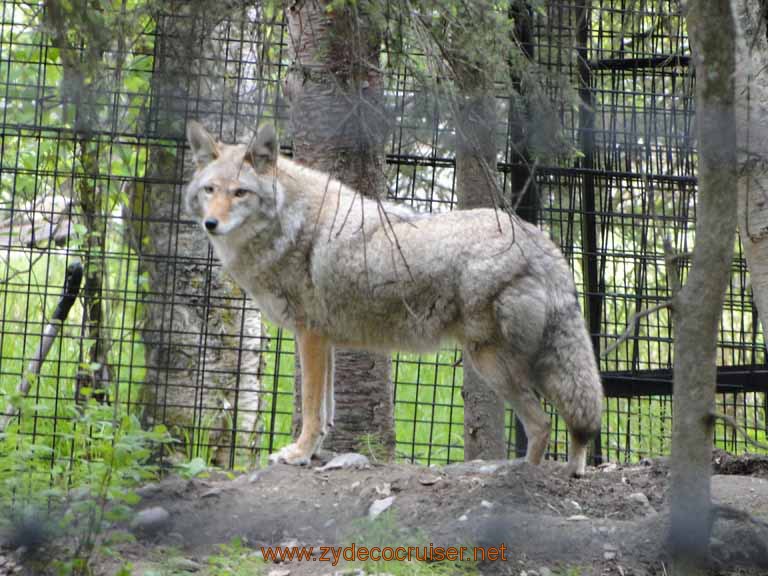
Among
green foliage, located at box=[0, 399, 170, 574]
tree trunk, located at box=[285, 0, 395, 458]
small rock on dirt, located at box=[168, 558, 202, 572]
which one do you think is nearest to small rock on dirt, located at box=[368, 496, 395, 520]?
small rock on dirt, located at box=[168, 558, 202, 572]

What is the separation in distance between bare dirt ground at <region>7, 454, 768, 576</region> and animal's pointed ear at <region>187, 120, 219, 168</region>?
6.00ft

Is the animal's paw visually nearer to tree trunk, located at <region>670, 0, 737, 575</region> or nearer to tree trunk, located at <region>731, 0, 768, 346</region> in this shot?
tree trunk, located at <region>731, 0, 768, 346</region>

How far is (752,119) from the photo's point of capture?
373 cm

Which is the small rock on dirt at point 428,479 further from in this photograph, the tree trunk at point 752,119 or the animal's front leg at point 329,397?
the tree trunk at point 752,119

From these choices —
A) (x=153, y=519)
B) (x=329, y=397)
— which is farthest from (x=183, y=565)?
(x=329, y=397)

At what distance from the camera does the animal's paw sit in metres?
4.67

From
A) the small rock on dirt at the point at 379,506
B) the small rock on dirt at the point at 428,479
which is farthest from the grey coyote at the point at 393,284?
the small rock on dirt at the point at 379,506

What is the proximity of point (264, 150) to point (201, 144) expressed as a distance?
0.39 metres

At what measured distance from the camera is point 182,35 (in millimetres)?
2879

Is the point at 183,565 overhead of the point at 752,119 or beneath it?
beneath

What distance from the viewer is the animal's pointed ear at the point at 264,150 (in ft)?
15.9

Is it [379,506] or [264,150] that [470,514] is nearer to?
[379,506]

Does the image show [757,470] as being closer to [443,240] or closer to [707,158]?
[443,240]

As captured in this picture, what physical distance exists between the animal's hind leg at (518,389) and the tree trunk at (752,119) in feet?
4.16
